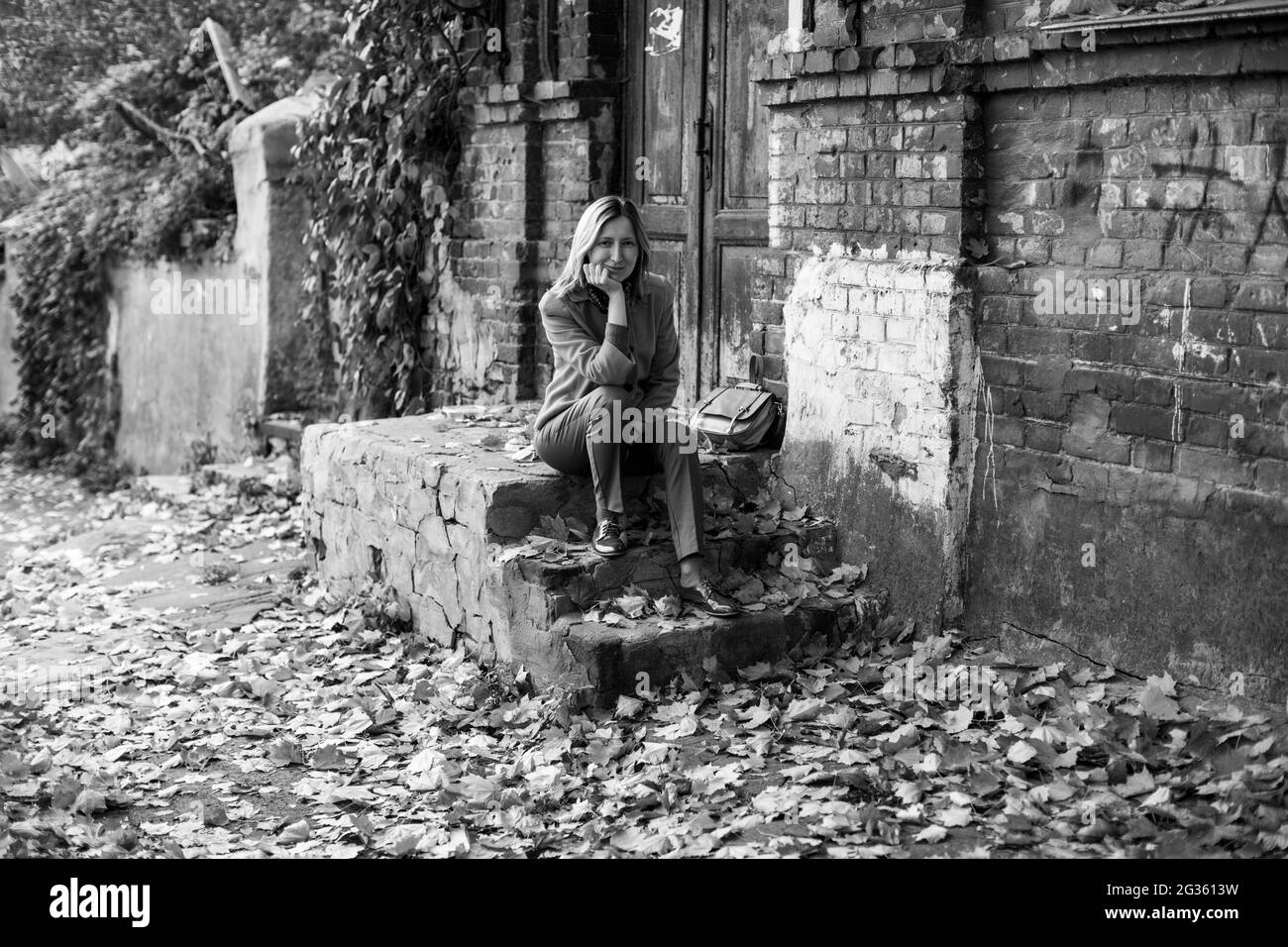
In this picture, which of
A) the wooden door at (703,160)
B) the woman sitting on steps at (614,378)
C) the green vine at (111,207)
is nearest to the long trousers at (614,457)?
the woman sitting on steps at (614,378)

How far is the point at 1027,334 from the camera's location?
16.0 feet

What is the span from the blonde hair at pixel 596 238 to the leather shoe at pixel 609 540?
2.93 ft

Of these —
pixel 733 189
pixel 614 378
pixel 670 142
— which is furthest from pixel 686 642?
pixel 670 142

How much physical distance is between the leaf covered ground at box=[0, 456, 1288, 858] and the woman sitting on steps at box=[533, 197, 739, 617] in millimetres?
629

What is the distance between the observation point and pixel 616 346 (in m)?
5.21

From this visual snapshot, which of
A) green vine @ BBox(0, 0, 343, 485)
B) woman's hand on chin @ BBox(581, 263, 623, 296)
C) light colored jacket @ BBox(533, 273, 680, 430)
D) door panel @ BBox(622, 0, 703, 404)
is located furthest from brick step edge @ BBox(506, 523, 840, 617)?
green vine @ BBox(0, 0, 343, 485)

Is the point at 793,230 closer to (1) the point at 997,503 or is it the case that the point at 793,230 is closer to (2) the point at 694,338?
(2) the point at 694,338

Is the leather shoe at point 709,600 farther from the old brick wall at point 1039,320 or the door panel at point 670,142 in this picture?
the door panel at point 670,142

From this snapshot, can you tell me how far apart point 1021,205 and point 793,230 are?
3.74 ft

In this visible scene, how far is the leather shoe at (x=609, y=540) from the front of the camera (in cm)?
527

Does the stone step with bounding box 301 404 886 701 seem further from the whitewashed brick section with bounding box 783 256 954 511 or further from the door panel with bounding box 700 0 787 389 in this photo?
the door panel with bounding box 700 0 787 389

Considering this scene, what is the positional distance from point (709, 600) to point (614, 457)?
0.67 m

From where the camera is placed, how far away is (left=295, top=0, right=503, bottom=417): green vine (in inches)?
310

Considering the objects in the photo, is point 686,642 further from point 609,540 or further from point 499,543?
point 499,543
